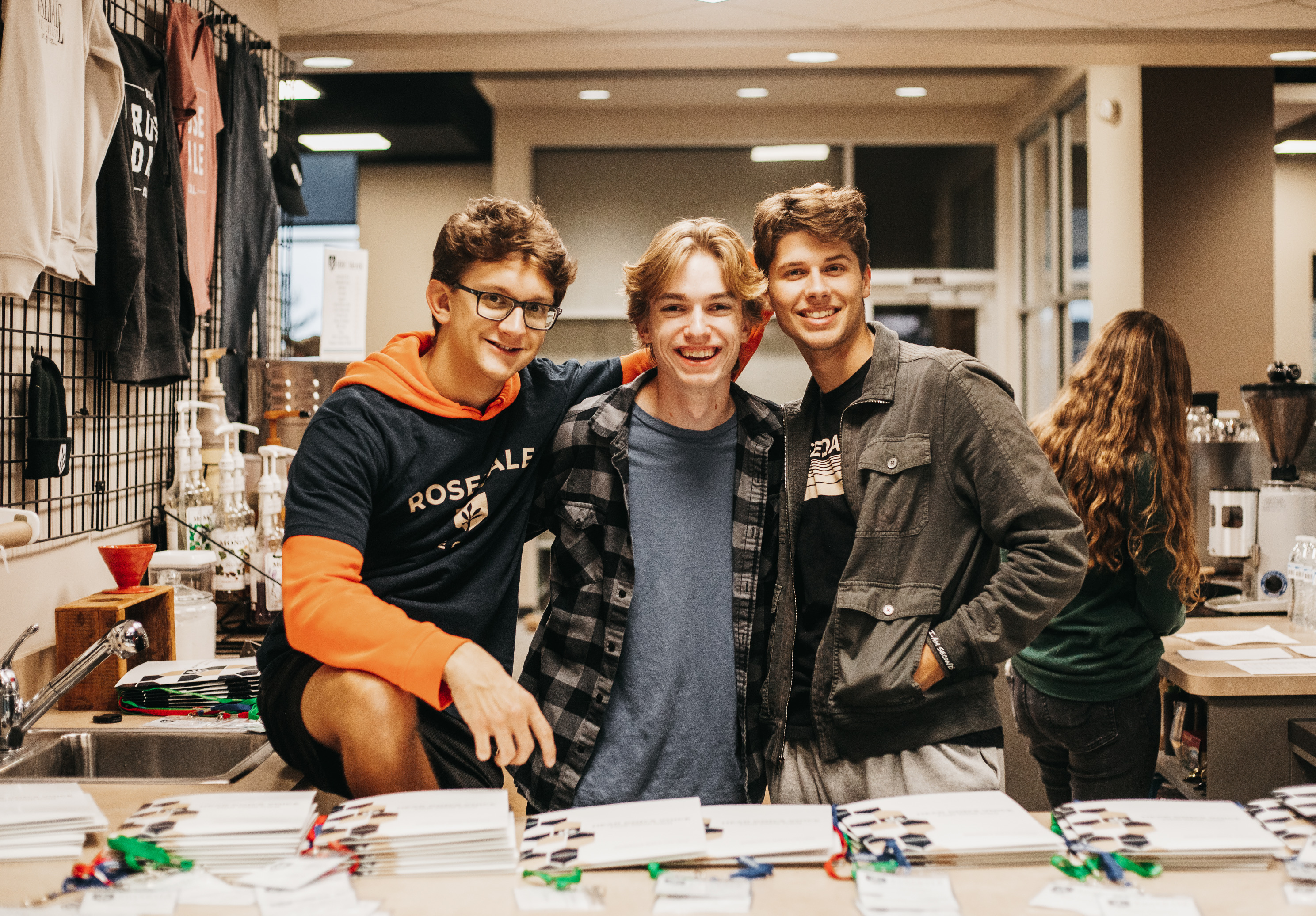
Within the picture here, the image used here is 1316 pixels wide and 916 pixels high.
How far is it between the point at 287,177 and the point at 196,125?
64cm

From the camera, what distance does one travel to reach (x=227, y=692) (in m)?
2.21

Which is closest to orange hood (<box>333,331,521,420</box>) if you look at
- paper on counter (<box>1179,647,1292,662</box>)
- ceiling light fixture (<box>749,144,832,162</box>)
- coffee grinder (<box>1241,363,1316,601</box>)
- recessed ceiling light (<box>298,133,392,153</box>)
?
paper on counter (<box>1179,647,1292,662</box>)

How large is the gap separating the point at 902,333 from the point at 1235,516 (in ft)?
12.5

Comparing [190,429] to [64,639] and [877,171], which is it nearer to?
[64,639]

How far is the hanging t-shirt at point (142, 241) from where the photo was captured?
2463 mm

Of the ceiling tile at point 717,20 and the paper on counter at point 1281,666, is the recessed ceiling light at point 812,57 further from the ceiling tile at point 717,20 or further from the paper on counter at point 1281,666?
the paper on counter at point 1281,666

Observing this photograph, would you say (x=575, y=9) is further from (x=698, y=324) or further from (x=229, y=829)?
(x=229, y=829)

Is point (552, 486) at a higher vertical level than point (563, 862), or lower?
higher

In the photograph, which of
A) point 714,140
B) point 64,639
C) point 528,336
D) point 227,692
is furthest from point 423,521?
point 714,140

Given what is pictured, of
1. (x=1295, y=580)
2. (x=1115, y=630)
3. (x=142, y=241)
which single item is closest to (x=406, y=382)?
A: (x=142, y=241)

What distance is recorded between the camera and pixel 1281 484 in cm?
314

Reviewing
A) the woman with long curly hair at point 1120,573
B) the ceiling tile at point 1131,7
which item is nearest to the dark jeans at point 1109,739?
the woman with long curly hair at point 1120,573

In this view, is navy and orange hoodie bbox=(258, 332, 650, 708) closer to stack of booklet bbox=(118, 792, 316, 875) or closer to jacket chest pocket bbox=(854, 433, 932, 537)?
stack of booklet bbox=(118, 792, 316, 875)

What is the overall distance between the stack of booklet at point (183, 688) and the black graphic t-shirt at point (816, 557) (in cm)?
116
